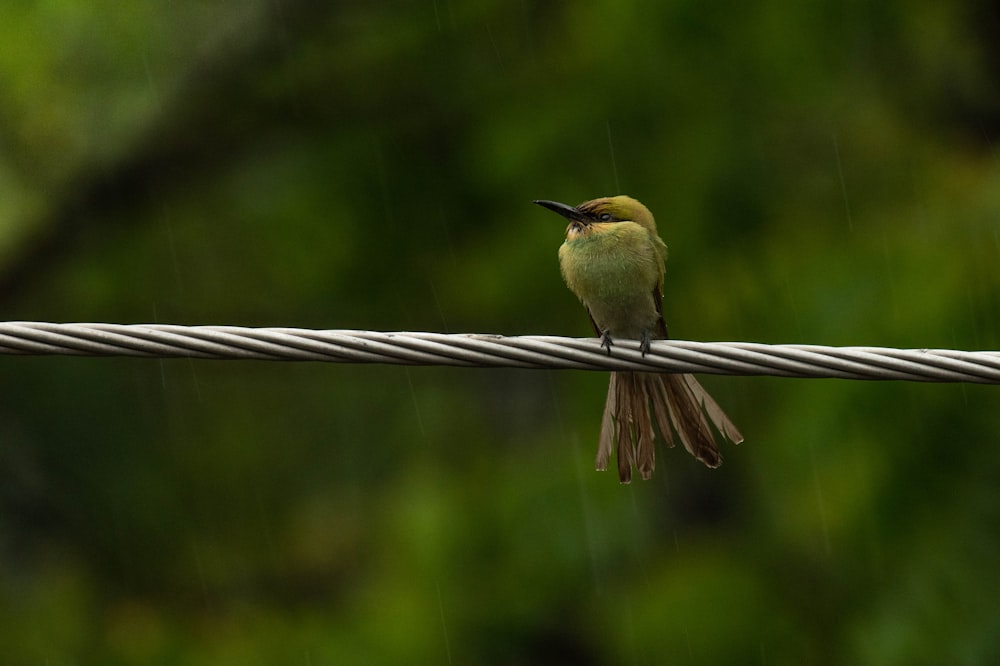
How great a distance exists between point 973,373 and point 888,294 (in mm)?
1689

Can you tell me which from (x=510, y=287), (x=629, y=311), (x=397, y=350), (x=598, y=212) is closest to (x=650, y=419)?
(x=629, y=311)

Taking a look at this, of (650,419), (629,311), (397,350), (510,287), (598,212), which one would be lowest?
(650,419)

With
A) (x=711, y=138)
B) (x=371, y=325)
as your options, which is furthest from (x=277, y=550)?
(x=711, y=138)

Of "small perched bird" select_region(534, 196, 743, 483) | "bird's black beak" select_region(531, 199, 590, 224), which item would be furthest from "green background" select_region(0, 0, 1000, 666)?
"bird's black beak" select_region(531, 199, 590, 224)

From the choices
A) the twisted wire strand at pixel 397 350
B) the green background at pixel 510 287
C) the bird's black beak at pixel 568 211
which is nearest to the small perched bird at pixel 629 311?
the bird's black beak at pixel 568 211

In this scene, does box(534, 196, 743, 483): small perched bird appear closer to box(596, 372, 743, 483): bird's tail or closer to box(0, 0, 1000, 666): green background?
box(596, 372, 743, 483): bird's tail

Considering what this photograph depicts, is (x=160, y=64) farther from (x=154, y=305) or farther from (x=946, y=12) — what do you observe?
(x=946, y=12)

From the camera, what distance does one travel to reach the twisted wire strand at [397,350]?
3.11 meters

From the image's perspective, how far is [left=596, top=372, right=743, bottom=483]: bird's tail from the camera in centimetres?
456

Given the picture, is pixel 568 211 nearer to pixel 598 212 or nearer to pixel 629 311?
pixel 598 212

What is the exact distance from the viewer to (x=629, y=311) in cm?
507

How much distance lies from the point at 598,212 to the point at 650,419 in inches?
36.8

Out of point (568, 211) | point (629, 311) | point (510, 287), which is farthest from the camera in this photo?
point (510, 287)

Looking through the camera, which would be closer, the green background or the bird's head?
the green background
